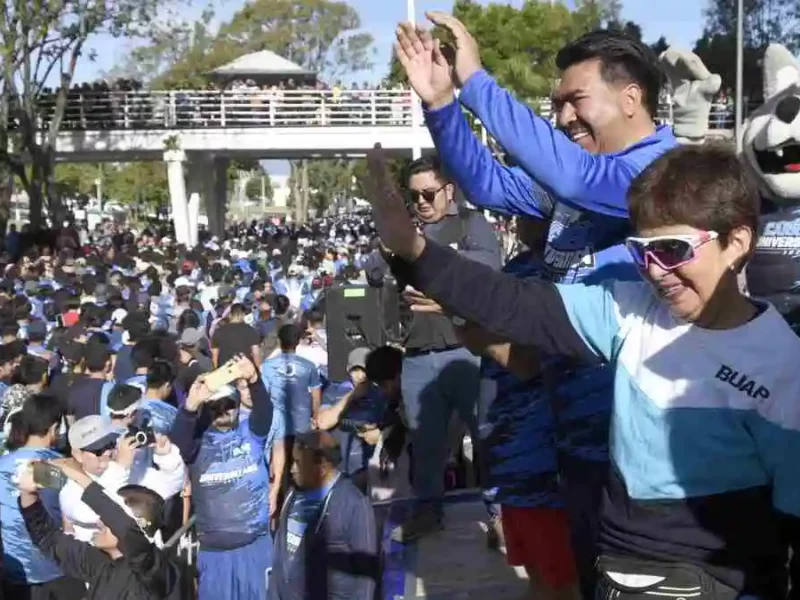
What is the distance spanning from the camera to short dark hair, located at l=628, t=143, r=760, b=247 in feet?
6.98

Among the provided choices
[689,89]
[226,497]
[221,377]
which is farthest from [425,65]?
[226,497]

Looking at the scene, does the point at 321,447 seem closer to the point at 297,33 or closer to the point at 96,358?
the point at 96,358

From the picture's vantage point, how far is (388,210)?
2145 millimetres

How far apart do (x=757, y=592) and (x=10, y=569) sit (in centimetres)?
471

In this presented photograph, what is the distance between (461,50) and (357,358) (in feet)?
15.1

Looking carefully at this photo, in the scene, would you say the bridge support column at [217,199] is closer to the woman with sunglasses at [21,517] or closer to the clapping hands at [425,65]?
the woman with sunglasses at [21,517]

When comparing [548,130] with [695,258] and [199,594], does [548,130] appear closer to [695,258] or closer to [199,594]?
[695,258]

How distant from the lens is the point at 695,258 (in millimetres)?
2125

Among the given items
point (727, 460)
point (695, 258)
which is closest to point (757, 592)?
point (727, 460)

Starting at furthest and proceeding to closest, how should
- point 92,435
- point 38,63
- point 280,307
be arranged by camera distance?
point 38,63 → point 280,307 → point 92,435

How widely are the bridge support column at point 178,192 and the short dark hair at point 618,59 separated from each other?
30.7 metres

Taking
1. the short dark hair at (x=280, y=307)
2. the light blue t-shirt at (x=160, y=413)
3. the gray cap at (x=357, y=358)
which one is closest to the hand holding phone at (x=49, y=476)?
the light blue t-shirt at (x=160, y=413)

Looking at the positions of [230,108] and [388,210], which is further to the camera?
[230,108]

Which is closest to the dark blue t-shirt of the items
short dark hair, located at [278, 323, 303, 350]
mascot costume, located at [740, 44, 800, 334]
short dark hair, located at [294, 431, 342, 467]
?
short dark hair, located at [294, 431, 342, 467]
